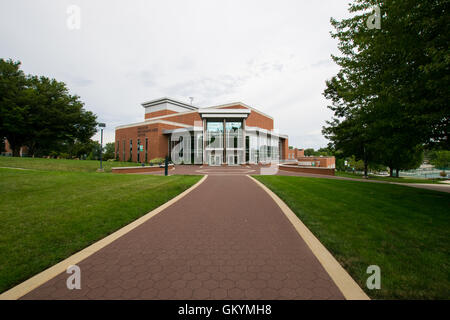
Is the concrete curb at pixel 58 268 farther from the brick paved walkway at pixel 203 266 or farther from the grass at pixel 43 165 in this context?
the grass at pixel 43 165

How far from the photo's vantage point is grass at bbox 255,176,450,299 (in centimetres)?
224

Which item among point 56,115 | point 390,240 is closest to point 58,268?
point 390,240

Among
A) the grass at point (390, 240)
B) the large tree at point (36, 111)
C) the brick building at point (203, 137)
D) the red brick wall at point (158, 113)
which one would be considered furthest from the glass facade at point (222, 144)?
the grass at point (390, 240)

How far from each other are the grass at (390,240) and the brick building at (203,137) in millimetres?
30470

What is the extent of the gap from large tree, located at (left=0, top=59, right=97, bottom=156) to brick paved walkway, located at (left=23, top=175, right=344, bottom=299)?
121 ft

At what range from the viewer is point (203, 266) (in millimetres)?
2766

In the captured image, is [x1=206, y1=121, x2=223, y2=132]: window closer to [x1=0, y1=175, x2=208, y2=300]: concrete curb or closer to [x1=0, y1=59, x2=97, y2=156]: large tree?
[x1=0, y1=59, x2=97, y2=156]: large tree

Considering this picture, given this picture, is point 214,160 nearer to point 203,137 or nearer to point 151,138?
point 203,137

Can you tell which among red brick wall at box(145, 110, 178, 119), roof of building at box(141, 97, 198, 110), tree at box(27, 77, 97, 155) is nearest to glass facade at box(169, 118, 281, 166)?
tree at box(27, 77, 97, 155)

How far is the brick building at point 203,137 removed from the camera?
3612 centimetres

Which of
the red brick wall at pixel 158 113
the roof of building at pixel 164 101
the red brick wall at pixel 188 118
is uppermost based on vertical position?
the roof of building at pixel 164 101
